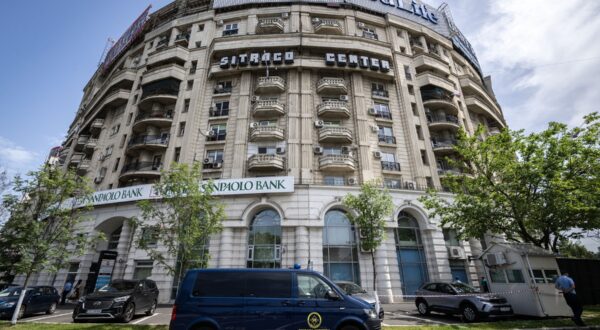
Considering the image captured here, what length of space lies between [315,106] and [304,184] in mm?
8569

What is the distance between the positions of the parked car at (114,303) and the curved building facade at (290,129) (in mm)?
6575

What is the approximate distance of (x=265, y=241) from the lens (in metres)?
19.5

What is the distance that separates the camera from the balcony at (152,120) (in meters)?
25.5

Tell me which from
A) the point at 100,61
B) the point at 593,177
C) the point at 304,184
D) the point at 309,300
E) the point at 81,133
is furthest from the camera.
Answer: the point at 100,61

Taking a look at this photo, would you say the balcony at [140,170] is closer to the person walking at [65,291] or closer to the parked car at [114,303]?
the person walking at [65,291]

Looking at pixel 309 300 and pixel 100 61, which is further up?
pixel 100 61

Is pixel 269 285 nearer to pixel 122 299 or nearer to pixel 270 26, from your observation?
pixel 122 299

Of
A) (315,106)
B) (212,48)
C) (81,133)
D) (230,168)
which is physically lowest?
(230,168)

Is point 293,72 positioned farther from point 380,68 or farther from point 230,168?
point 230,168

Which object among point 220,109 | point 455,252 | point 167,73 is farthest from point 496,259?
point 167,73

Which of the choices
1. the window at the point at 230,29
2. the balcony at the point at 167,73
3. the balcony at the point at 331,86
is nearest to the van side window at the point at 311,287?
the balcony at the point at 331,86

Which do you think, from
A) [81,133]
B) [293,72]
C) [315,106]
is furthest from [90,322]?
[81,133]

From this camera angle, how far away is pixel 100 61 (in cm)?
4472

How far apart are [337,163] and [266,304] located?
15.5m
